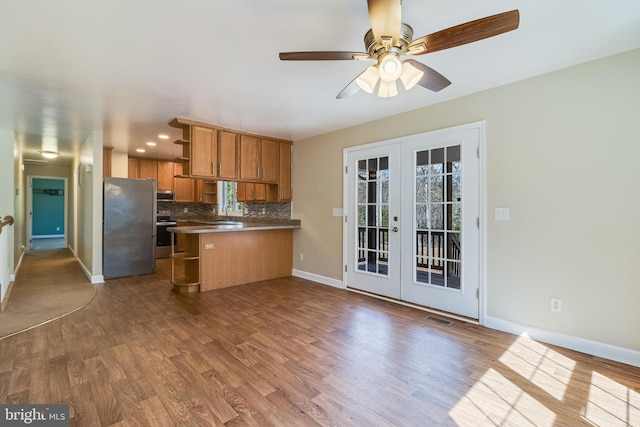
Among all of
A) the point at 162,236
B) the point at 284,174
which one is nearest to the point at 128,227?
the point at 162,236

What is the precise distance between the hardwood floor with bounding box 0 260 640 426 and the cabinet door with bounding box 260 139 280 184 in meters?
2.45

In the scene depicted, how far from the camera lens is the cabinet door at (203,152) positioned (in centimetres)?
413

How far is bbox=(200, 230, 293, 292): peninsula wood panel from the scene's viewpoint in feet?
14.3

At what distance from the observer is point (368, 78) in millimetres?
2016

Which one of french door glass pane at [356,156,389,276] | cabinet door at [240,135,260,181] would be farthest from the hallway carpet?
french door glass pane at [356,156,389,276]

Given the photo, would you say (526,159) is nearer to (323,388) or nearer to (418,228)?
(418,228)

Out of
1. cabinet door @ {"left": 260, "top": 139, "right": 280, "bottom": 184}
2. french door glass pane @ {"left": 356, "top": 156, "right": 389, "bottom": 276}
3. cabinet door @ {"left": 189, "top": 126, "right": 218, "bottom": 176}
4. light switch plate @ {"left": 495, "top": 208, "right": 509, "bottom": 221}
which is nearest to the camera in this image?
light switch plate @ {"left": 495, "top": 208, "right": 509, "bottom": 221}

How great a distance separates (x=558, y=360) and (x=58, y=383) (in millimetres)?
3679

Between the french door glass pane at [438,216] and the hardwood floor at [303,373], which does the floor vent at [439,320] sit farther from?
the french door glass pane at [438,216]

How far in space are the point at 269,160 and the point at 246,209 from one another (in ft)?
6.29

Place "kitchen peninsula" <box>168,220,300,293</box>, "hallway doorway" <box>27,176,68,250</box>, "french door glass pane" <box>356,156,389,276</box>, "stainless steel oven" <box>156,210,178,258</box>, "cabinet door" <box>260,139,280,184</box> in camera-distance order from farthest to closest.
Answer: "hallway doorway" <box>27,176,68,250</box> < "stainless steel oven" <box>156,210,178,258</box> < "cabinet door" <box>260,139,280,184</box> < "kitchen peninsula" <box>168,220,300,293</box> < "french door glass pane" <box>356,156,389,276</box>

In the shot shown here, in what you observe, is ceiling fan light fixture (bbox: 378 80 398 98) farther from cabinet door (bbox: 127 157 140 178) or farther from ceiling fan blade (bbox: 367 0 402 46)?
cabinet door (bbox: 127 157 140 178)

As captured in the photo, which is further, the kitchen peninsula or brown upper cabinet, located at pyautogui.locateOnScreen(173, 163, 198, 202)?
brown upper cabinet, located at pyautogui.locateOnScreen(173, 163, 198, 202)

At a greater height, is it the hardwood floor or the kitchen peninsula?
the kitchen peninsula
